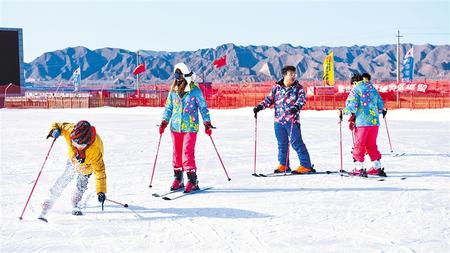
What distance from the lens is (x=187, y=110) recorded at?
23.7ft

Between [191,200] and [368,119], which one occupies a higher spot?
[368,119]

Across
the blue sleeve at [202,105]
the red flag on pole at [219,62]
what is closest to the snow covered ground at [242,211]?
the blue sleeve at [202,105]

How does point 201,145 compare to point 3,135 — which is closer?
point 201,145

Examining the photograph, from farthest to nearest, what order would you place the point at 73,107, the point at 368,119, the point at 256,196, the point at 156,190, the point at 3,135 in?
the point at 73,107
the point at 3,135
the point at 368,119
the point at 156,190
the point at 256,196

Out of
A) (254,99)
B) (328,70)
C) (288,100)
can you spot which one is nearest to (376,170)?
(288,100)

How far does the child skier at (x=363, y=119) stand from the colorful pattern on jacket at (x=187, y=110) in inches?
90.6

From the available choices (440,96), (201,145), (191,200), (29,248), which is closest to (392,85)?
(440,96)

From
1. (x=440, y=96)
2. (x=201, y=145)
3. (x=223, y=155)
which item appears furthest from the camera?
(x=440, y=96)

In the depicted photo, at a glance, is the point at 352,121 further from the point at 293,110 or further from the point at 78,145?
the point at 78,145

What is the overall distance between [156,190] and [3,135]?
10.6 m

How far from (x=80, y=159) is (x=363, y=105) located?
169 inches

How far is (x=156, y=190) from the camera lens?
7.51 meters

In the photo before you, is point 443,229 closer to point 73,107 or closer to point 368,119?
point 368,119

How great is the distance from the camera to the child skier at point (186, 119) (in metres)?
7.18
